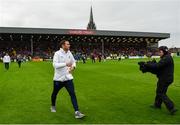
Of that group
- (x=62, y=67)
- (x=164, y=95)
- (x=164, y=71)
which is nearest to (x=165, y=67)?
(x=164, y=71)

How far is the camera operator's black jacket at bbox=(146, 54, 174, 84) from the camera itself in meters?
10.2

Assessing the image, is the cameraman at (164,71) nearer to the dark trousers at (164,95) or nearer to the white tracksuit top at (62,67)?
the dark trousers at (164,95)

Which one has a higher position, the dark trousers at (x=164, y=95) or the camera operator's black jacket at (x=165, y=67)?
the camera operator's black jacket at (x=165, y=67)

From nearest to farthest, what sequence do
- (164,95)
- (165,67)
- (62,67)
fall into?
(62,67), (165,67), (164,95)

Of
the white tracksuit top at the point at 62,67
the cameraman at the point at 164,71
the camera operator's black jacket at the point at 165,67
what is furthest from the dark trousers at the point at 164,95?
the white tracksuit top at the point at 62,67

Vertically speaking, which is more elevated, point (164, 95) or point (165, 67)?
point (165, 67)

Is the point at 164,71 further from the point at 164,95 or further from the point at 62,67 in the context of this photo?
the point at 62,67

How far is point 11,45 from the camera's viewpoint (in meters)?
91.5

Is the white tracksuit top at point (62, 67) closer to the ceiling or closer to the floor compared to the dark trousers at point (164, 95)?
closer to the ceiling

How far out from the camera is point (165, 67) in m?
10.3

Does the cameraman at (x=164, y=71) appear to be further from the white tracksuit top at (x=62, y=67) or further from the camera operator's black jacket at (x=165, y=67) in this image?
the white tracksuit top at (x=62, y=67)

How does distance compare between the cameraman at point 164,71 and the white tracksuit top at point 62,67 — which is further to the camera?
the cameraman at point 164,71

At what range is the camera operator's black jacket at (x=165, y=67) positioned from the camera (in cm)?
1020

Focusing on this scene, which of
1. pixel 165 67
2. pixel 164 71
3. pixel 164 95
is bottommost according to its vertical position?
pixel 164 95
